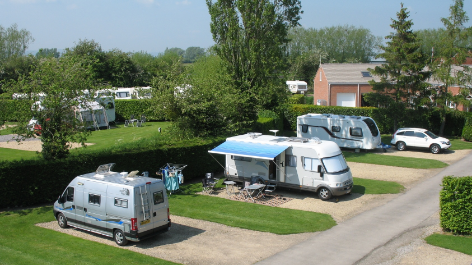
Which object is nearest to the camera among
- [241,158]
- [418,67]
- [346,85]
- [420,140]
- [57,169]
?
[57,169]

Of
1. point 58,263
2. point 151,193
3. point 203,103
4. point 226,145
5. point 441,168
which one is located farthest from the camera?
point 441,168

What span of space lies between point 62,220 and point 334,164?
1015cm

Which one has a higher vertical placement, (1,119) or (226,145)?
(1,119)

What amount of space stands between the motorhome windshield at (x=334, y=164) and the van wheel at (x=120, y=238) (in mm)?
8249

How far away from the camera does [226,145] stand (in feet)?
58.6

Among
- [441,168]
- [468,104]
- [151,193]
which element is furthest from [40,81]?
[468,104]

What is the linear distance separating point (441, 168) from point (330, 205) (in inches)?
383

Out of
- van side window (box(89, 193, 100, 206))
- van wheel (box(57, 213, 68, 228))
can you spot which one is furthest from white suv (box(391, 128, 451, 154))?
van wheel (box(57, 213, 68, 228))

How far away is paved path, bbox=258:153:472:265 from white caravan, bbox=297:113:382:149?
26.4ft

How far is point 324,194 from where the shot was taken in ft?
53.0

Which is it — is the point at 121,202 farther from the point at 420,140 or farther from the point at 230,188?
the point at 420,140

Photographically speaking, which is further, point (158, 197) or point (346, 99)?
point (346, 99)

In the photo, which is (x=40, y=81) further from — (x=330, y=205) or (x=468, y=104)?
(x=468, y=104)

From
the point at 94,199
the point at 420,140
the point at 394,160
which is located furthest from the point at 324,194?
the point at 420,140
